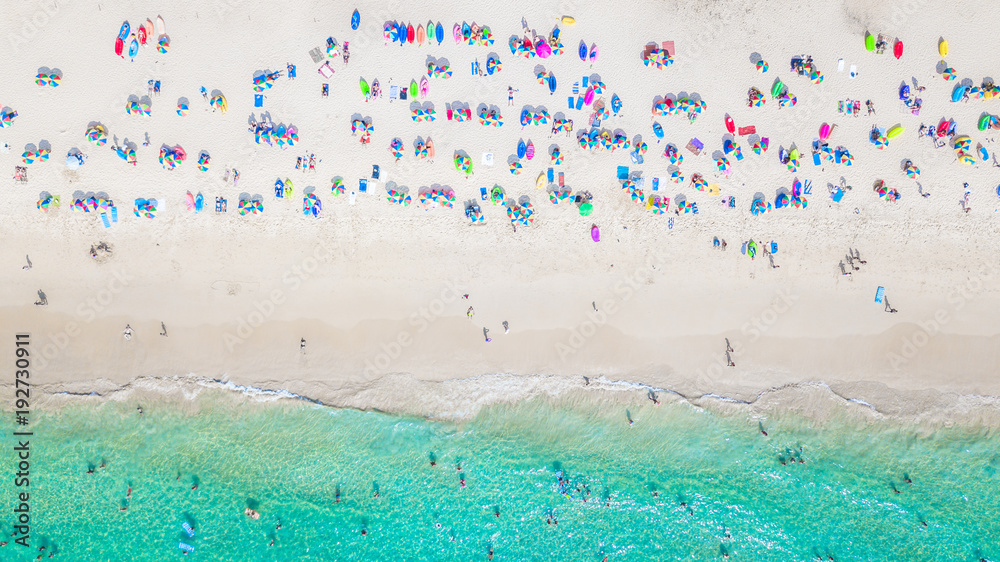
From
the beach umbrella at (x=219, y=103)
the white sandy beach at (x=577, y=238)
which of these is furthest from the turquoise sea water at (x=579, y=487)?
the beach umbrella at (x=219, y=103)

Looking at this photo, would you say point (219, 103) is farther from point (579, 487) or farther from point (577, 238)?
point (579, 487)

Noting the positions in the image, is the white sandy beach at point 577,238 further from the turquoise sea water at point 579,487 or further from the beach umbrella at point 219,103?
the turquoise sea water at point 579,487

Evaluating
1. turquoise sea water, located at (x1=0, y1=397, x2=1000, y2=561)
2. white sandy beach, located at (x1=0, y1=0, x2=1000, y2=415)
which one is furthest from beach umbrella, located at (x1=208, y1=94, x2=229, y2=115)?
turquoise sea water, located at (x1=0, y1=397, x2=1000, y2=561)

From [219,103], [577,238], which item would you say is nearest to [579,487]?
[577,238]

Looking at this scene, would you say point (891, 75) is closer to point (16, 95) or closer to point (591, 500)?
point (591, 500)

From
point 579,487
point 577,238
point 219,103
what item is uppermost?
point 219,103

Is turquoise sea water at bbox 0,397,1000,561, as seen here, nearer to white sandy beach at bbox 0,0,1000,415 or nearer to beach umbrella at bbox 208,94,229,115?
white sandy beach at bbox 0,0,1000,415
